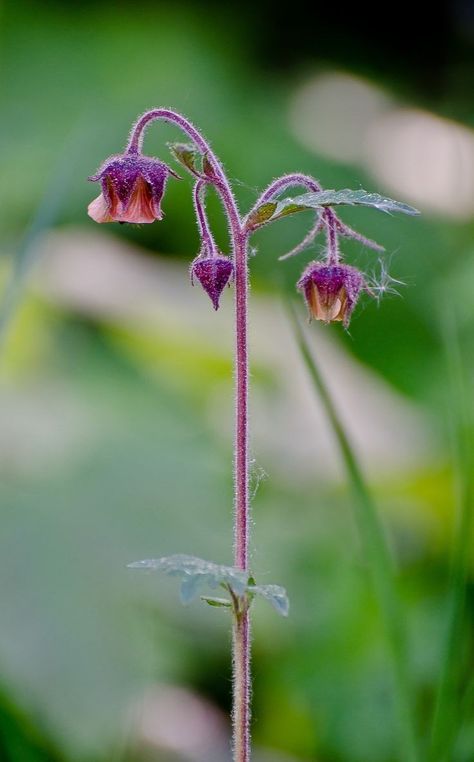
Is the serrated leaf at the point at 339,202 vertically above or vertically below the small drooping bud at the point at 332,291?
above

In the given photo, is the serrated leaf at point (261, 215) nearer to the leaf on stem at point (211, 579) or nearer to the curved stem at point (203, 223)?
the curved stem at point (203, 223)

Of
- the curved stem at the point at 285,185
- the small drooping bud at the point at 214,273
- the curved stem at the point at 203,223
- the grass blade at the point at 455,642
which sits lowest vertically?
the grass blade at the point at 455,642

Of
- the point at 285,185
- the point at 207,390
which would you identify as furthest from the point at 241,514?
the point at 207,390

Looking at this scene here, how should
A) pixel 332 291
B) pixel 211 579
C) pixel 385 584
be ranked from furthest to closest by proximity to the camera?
pixel 385 584 < pixel 332 291 < pixel 211 579

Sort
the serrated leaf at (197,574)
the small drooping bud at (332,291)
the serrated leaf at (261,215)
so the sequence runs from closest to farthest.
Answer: the serrated leaf at (197,574)
the serrated leaf at (261,215)
the small drooping bud at (332,291)

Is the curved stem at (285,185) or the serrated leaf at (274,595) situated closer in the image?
the serrated leaf at (274,595)

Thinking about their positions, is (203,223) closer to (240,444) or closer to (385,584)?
(240,444)

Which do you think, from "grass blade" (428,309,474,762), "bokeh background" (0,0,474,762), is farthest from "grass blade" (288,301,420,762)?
"bokeh background" (0,0,474,762)

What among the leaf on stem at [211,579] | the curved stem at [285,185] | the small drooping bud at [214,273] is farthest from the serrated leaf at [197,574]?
the curved stem at [285,185]

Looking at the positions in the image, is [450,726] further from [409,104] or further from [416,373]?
[409,104]
